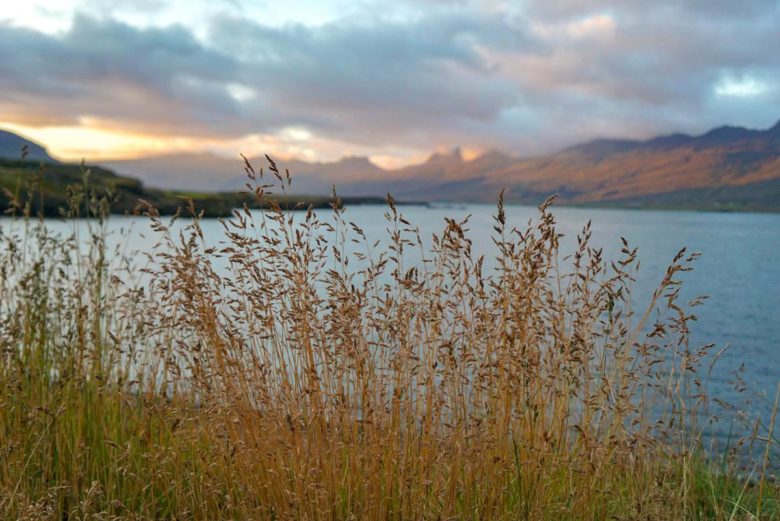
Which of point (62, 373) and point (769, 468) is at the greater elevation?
point (62, 373)

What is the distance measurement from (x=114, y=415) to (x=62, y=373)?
555 mm

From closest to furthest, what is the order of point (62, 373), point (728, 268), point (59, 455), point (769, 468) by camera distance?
1. point (59, 455)
2. point (62, 373)
3. point (769, 468)
4. point (728, 268)

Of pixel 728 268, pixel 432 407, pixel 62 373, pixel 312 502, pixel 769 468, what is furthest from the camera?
pixel 728 268

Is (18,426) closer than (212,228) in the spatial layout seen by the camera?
Yes

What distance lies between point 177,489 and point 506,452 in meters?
2.30

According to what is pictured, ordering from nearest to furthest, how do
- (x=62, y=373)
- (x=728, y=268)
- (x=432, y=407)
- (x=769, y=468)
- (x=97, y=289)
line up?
1. (x=432, y=407)
2. (x=62, y=373)
3. (x=97, y=289)
4. (x=769, y=468)
5. (x=728, y=268)

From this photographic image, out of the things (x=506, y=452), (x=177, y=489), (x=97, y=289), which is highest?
(x=97, y=289)

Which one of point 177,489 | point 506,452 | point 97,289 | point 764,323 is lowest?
point 764,323

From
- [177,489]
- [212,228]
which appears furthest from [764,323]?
[212,228]

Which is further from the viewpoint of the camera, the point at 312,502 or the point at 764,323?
the point at 764,323

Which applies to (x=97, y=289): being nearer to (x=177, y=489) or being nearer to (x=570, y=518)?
(x=177, y=489)

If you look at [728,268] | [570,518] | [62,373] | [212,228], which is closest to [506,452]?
[570,518]

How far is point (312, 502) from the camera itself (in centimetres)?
382

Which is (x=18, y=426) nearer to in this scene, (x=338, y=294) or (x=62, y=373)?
(x=62, y=373)
